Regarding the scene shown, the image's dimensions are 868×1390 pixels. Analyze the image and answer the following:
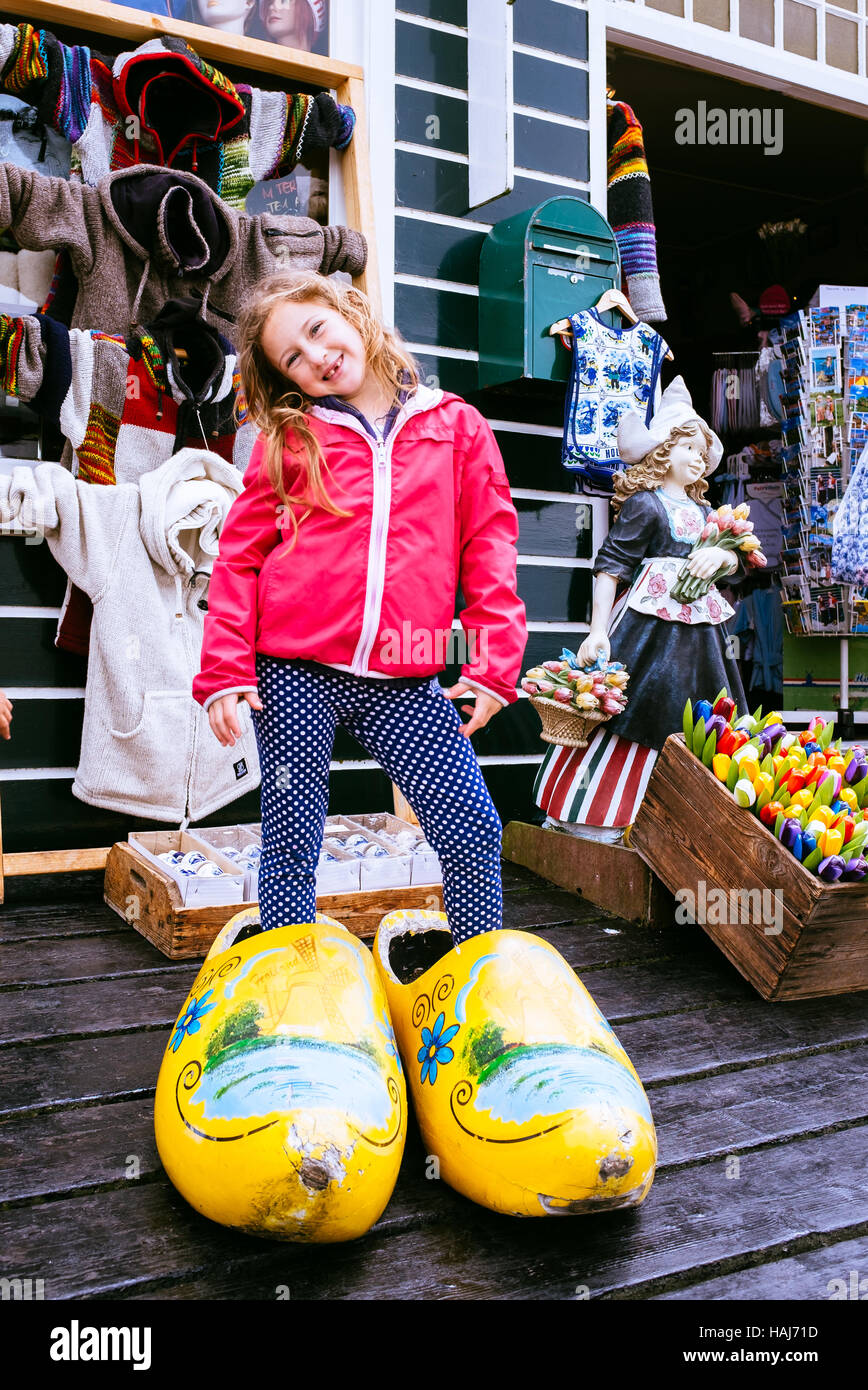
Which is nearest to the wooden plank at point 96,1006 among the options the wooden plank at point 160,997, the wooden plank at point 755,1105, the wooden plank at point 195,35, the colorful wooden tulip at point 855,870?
the wooden plank at point 160,997

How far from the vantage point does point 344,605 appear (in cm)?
169

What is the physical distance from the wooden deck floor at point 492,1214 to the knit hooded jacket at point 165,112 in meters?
2.13

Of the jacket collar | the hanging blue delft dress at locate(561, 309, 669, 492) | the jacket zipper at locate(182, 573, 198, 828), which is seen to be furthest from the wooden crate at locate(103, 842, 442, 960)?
the hanging blue delft dress at locate(561, 309, 669, 492)

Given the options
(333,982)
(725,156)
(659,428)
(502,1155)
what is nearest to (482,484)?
Result: (333,982)

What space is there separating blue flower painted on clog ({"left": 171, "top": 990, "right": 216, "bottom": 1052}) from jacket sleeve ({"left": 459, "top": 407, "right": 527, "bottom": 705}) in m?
0.64

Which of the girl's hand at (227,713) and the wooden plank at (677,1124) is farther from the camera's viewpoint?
the girl's hand at (227,713)

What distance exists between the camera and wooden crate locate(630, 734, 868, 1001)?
2.12 m

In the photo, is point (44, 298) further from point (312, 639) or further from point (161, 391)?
point (312, 639)

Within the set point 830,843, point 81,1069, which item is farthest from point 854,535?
point 81,1069

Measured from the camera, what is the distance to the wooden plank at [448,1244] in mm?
1240

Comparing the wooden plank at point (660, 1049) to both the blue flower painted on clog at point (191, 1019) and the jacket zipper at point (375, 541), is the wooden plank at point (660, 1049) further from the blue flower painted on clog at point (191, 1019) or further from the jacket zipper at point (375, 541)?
the jacket zipper at point (375, 541)

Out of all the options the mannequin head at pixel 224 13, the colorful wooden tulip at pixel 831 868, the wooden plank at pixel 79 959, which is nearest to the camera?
the colorful wooden tulip at pixel 831 868

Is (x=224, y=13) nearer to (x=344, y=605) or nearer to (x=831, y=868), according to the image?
(x=344, y=605)
